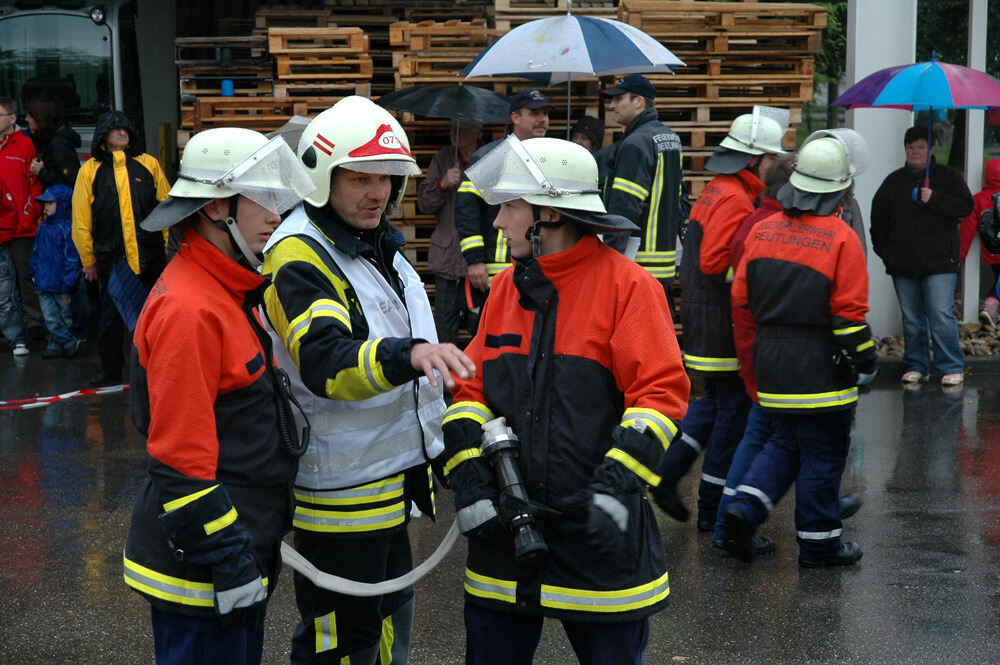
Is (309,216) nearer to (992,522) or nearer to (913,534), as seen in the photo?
(913,534)

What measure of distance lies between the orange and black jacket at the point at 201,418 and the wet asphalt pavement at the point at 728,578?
64.6 inches

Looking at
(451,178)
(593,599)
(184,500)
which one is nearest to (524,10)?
(451,178)

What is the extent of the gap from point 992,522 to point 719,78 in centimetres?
433

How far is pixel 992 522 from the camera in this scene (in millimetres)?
6027

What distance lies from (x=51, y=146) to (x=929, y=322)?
7.72m

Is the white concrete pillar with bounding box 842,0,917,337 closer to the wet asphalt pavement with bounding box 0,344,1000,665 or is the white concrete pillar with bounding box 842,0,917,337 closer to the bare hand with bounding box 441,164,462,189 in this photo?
the wet asphalt pavement with bounding box 0,344,1000,665

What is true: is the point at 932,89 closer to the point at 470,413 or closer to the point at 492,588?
the point at 470,413

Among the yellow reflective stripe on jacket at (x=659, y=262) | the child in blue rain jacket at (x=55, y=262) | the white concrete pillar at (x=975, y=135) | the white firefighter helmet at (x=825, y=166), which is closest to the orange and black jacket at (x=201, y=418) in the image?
the white firefighter helmet at (x=825, y=166)

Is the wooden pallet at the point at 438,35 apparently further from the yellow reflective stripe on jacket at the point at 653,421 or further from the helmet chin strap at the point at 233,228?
the yellow reflective stripe on jacket at the point at 653,421

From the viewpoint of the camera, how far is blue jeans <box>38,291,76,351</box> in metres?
10.5

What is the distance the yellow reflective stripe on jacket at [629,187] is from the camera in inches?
276

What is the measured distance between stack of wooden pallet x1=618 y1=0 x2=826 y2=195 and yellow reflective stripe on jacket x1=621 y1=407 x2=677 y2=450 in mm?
6144

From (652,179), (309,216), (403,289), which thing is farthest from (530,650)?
(652,179)

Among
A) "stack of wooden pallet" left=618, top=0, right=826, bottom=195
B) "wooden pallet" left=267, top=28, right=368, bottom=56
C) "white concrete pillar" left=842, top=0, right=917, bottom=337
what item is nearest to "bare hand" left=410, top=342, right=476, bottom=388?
"stack of wooden pallet" left=618, top=0, right=826, bottom=195
